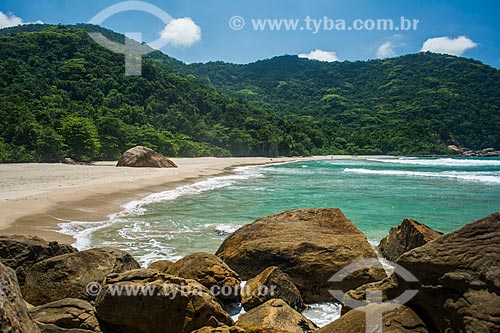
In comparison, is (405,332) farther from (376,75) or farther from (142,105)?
(376,75)

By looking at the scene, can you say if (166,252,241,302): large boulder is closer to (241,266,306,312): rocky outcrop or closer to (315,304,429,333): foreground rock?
(241,266,306,312): rocky outcrop

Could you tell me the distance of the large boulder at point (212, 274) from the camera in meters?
5.10

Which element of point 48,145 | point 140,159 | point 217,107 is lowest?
point 140,159

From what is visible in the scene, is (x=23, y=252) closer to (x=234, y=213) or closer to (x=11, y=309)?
(x=11, y=309)

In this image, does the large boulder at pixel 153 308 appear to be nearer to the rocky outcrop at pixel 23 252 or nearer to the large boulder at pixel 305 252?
the rocky outcrop at pixel 23 252

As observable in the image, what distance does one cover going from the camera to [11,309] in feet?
A: 7.50

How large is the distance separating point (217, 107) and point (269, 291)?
294 feet

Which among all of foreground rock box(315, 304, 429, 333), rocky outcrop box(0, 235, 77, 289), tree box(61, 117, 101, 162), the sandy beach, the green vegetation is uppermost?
the green vegetation

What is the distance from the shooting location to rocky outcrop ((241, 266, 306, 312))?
498 centimetres

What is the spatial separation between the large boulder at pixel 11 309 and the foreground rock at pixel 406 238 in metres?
5.94

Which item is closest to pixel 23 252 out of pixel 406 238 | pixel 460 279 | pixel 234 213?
pixel 460 279

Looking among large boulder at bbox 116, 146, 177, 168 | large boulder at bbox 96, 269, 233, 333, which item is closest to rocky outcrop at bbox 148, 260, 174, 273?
large boulder at bbox 96, 269, 233, 333

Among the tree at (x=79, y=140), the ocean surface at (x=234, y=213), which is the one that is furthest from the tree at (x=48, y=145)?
the ocean surface at (x=234, y=213)

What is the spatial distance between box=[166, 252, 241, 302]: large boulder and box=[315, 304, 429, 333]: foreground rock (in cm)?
206
